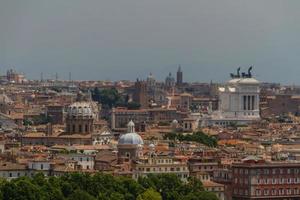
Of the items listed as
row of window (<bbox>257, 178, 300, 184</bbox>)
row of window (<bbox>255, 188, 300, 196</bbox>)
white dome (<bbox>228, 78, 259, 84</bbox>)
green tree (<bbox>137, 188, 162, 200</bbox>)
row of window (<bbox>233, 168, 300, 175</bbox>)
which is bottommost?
row of window (<bbox>255, 188, 300, 196</bbox>)

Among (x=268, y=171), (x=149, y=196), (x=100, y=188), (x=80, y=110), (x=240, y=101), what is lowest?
(x=149, y=196)

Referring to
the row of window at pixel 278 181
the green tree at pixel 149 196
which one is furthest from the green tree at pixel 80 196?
the row of window at pixel 278 181

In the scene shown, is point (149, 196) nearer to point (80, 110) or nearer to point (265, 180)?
point (265, 180)

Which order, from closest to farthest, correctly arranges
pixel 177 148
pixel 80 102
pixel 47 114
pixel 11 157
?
pixel 11 157, pixel 177 148, pixel 80 102, pixel 47 114

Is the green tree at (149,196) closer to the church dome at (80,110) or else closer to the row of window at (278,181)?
the row of window at (278,181)

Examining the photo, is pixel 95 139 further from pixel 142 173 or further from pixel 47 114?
pixel 47 114

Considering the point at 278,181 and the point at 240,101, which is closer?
the point at 278,181

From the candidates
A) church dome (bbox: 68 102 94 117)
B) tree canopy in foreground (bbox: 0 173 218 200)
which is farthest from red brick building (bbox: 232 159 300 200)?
church dome (bbox: 68 102 94 117)

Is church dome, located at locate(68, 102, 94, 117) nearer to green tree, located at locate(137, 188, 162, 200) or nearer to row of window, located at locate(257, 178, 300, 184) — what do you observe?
row of window, located at locate(257, 178, 300, 184)

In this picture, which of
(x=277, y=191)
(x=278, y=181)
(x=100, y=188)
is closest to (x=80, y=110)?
(x=278, y=181)

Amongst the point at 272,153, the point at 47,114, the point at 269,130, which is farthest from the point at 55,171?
the point at 47,114

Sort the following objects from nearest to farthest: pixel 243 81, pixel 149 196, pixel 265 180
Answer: pixel 149 196, pixel 265 180, pixel 243 81
